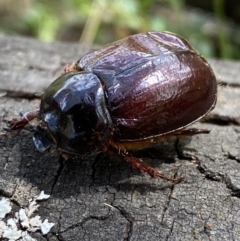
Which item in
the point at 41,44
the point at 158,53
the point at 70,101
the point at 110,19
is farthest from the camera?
the point at 110,19

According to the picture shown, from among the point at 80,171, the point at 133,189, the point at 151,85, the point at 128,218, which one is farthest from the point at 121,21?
the point at 128,218

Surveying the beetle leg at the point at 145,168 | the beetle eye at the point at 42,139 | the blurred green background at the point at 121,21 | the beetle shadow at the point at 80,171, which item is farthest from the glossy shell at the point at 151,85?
the blurred green background at the point at 121,21

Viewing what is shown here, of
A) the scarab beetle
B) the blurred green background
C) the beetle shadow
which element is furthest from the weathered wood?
the blurred green background

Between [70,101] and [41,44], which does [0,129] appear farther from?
[41,44]

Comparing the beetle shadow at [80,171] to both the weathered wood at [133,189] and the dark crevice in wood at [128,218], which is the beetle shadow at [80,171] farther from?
the dark crevice in wood at [128,218]

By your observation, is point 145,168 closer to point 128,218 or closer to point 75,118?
point 128,218

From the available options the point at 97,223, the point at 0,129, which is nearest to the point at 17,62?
the point at 0,129
